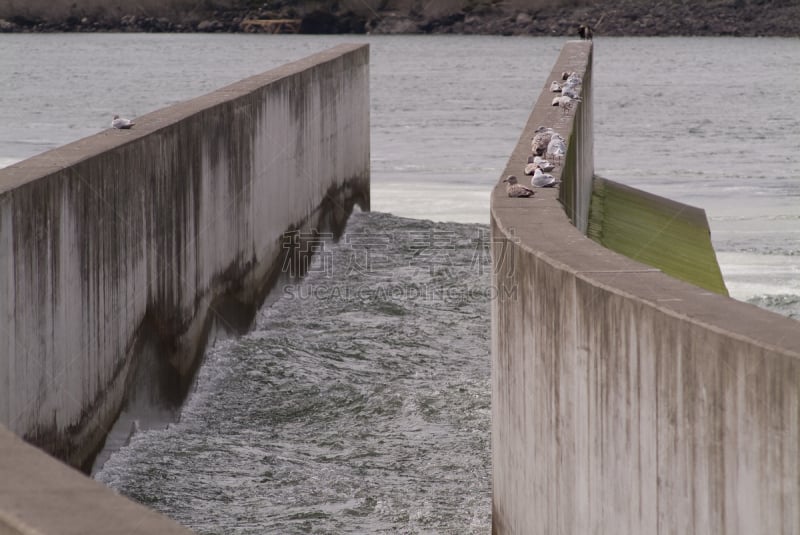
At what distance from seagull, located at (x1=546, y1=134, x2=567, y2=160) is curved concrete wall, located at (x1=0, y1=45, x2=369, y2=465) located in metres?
2.74

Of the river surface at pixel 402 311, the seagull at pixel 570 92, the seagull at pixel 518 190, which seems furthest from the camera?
the seagull at pixel 570 92

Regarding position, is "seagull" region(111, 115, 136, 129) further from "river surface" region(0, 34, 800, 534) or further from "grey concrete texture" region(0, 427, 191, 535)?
"grey concrete texture" region(0, 427, 191, 535)

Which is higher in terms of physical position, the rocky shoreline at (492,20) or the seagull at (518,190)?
the seagull at (518,190)

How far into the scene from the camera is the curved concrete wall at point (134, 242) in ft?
23.1

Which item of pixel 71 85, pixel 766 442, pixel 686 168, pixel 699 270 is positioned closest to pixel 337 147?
pixel 699 270

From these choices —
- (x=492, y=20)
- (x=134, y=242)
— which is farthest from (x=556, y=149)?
(x=492, y=20)

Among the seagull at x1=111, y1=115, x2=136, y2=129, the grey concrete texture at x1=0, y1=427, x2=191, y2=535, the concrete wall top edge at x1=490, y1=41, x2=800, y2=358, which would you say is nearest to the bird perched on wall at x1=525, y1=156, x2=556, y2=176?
the concrete wall top edge at x1=490, y1=41, x2=800, y2=358

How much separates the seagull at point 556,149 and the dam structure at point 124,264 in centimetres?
274

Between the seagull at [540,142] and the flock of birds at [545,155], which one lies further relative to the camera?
the seagull at [540,142]

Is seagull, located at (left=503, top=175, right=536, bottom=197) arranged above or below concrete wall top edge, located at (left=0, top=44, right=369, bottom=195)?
below

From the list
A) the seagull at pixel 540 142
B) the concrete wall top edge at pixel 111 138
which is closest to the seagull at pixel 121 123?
the concrete wall top edge at pixel 111 138

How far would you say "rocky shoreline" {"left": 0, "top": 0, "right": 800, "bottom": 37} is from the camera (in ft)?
298

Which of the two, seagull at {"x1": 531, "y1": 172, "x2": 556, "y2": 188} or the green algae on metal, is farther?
the green algae on metal

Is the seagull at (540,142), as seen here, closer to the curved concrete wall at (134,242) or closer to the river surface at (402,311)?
the river surface at (402,311)
